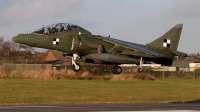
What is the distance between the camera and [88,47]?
1239 inches

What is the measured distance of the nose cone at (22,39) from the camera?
29.3 m

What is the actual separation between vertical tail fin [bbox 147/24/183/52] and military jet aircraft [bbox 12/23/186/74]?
199cm

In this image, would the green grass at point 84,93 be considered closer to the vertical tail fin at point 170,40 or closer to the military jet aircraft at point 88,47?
the military jet aircraft at point 88,47

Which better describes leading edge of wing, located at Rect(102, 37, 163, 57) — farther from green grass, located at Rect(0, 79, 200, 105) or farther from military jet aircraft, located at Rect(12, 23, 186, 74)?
green grass, located at Rect(0, 79, 200, 105)

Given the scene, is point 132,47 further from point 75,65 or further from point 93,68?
point 93,68

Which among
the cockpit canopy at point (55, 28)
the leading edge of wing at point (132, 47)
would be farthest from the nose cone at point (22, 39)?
the leading edge of wing at point (132, 47)

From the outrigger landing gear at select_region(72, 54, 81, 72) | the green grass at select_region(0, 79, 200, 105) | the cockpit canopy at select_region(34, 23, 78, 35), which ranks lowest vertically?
the green grass at select_region(0, 79, 200, 105)

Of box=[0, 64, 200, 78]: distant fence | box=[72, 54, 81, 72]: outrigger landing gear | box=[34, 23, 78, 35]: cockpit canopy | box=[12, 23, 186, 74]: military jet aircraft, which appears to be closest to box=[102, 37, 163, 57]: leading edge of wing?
box=[12, 23, 186, 74]: military jet aircraft

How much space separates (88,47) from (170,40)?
332 inches

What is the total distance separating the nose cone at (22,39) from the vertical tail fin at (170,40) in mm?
11203

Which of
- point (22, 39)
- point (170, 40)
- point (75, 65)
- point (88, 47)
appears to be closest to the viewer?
point (22, 39)

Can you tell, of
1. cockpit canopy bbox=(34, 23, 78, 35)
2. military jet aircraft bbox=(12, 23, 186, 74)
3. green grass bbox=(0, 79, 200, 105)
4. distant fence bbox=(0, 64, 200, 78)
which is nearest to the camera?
green grass bbox=(0, 79, 200, 105)

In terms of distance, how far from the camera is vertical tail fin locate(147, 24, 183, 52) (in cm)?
3644

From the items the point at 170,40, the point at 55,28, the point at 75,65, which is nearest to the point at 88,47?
the point at 75,65
